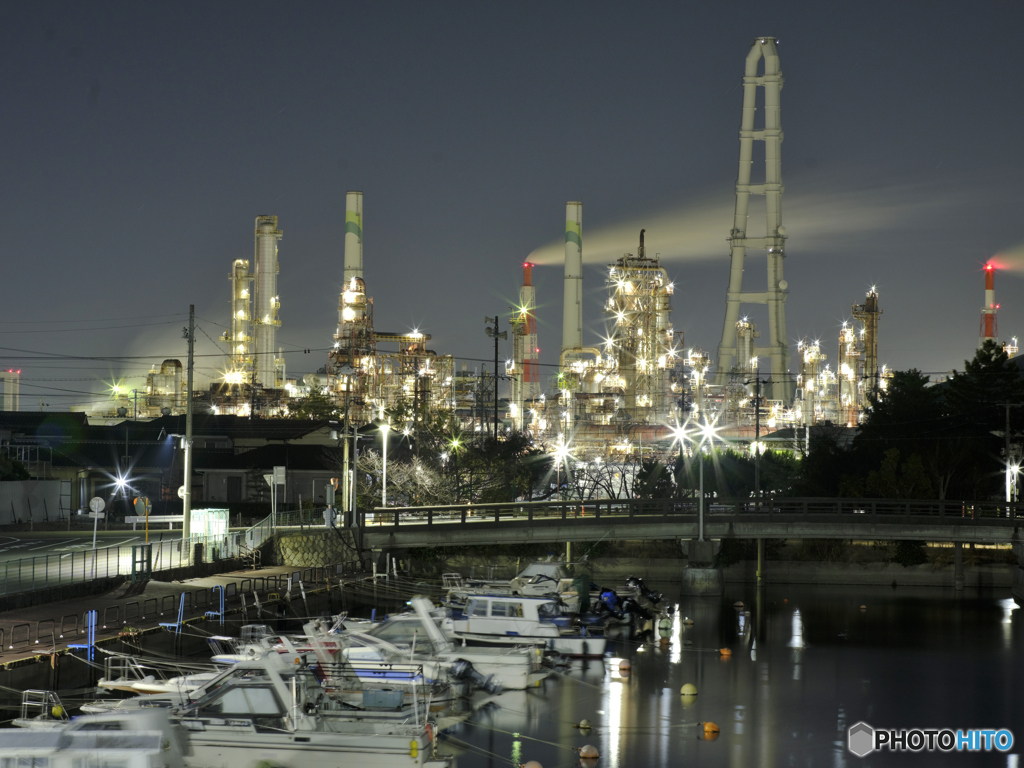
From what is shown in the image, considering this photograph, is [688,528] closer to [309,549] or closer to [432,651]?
[309,549]

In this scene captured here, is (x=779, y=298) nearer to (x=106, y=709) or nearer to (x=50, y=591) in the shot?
(x=50, y=591)

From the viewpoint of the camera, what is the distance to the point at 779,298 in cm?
11388

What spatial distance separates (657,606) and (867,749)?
19.1 metres

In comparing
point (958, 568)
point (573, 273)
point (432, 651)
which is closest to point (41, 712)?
point (432, 651)

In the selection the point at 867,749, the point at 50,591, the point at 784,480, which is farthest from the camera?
the point at 784,480

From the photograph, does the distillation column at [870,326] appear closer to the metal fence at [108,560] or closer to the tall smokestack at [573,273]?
the tall smokestack at [573,273]

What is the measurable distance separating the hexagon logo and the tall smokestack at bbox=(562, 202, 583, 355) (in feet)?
375

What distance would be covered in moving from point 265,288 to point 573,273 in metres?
40.5

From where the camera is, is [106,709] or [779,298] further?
[779,298]

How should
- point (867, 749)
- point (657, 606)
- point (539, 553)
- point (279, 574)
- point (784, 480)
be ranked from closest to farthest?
point (867, 749) → point (279, 574) → point (657, 606) → point (539, 553) → point (784, 480)

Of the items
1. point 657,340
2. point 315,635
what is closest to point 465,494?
point 315,635

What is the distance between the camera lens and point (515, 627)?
33.8 metres

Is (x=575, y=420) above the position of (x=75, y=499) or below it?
above

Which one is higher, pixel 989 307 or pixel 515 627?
pixel 989 307
